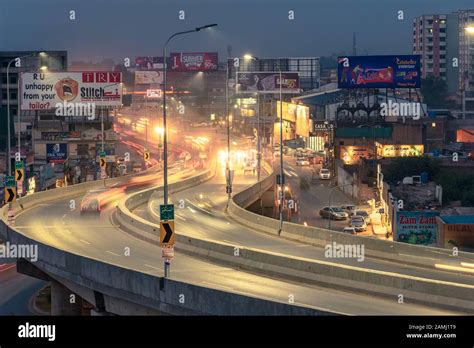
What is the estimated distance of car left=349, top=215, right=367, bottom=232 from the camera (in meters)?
52.4

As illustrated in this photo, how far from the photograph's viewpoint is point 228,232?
39.4 metres

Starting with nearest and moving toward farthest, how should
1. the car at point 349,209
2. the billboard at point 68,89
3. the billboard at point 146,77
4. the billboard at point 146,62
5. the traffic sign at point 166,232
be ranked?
the traffic sign at point 166,232, the car at point 349,209, the billboard at point 68,89, the billboard at point 146,77, the billboard at point 146,62

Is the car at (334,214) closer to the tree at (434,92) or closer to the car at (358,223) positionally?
the car at (358,223)

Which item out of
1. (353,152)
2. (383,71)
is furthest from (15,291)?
(383,71)

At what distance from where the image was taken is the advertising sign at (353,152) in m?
84.1

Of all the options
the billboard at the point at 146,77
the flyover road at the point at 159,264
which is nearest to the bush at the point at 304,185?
the flyover road at the point at 159,264

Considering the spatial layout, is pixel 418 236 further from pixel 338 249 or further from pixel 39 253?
pixel 39 253

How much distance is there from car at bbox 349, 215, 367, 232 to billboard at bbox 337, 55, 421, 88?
39.6 m

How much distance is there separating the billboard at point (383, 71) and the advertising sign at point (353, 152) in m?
8.42

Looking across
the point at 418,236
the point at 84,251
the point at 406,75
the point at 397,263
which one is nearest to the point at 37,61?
the point at 406,75

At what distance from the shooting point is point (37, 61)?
334 feet

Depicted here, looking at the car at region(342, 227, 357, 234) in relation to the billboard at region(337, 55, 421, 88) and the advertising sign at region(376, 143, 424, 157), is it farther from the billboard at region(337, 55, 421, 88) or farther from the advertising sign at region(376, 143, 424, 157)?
the billboard at region(337, 55, 421, 88)
